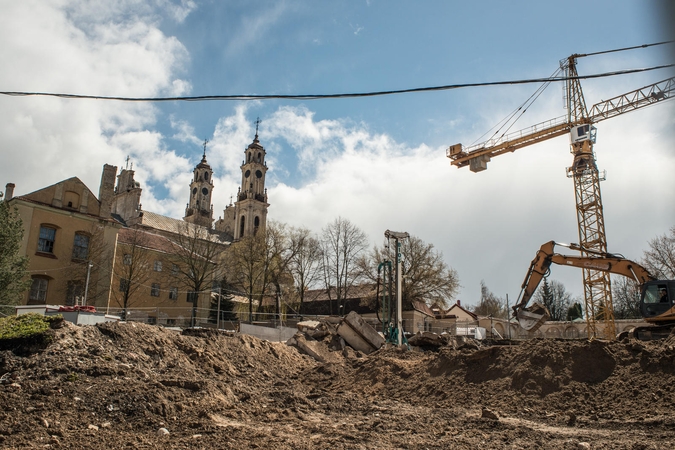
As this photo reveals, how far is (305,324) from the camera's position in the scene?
21.9m

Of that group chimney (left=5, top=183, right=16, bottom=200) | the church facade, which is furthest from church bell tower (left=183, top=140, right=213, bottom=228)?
chimney (left=5, top=183, right=16, bottom=200)

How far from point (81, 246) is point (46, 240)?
7.43 ft

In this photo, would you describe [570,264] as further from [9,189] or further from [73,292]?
[9,189]

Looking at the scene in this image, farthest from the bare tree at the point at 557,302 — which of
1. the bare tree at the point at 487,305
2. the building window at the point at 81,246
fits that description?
the building window at the point at 81,246

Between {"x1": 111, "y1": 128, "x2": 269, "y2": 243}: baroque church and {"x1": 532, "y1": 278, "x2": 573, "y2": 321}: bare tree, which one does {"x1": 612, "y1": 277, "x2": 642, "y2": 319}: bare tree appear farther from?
{"x1": 111, "y1": 128, "x2": 269, "y2": 243}: baroque church

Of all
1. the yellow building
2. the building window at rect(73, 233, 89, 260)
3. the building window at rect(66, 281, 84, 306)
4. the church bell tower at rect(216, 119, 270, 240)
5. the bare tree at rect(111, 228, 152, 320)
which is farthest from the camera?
the church bell tower at rect(216, 119, 270, 240)

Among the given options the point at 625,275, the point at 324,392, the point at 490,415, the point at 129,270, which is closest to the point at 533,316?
the point at 625,275

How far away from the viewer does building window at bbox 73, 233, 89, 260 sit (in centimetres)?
3383

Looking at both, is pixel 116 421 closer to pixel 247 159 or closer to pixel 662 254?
pixel 662 254

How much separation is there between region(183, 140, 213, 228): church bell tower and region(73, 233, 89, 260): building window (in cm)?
6826

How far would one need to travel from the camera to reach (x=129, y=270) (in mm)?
37406

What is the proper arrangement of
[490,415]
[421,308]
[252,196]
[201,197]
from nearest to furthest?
[490,415] → [421,308] → [252,196] → [201,197]

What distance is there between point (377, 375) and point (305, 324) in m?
7.56

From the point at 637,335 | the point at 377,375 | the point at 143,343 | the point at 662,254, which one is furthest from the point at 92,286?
the point at 662,254
